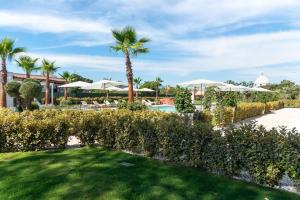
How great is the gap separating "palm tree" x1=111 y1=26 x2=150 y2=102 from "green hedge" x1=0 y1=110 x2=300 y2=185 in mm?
13287

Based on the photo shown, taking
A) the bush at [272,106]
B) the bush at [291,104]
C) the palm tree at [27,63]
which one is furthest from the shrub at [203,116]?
the bush at [291,104]

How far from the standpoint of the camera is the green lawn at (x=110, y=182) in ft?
15.9

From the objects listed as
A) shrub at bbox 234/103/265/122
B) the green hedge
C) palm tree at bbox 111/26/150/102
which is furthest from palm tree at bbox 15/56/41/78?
the green hedge

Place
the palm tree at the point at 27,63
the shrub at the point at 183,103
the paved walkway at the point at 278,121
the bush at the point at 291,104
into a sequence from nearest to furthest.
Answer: the shrub at the point at 183,103, the paved walkway at the point at 278,121, the palm tree at the point at 27,63, the bush at the point at 291,104

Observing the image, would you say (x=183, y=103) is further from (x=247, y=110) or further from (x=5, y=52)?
(x=5, y=52)

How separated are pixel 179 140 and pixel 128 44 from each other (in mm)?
16840

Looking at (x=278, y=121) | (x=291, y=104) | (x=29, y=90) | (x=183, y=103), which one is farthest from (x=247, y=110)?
(x=291, y=104)

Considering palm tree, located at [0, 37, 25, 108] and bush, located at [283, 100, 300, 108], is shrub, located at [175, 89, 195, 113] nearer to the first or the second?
palm tree, located at [0, 37, 25, 108]

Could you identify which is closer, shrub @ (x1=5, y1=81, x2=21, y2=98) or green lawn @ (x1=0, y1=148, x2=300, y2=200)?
green lawn @ (x1=0, y1=148, x2=300, y2=200)

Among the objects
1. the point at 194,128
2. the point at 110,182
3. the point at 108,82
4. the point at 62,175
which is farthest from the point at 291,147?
the point at 108,82

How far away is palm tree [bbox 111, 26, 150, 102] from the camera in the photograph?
2269 cm

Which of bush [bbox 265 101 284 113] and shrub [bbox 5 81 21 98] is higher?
shrub [bbox 5 81 21 98]

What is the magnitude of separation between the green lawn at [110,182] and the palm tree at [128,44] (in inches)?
640

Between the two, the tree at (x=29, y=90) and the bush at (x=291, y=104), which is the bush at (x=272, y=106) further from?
the tree at (x=29, y=90)
